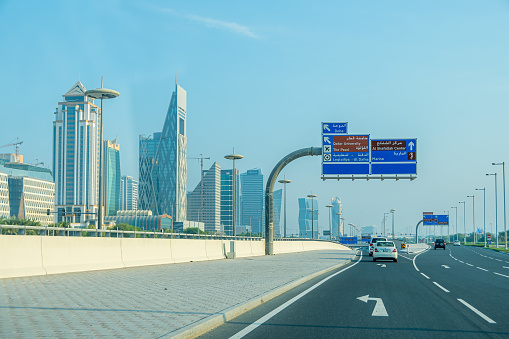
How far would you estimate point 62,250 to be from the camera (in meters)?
17.2

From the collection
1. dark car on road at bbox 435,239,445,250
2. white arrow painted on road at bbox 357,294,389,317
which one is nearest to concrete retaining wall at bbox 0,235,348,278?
white arrow painted on road at bbox 357,294,389,317

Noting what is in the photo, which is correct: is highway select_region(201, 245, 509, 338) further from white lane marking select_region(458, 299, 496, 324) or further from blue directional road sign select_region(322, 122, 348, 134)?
blue directional road sign select_region(322, 122, 348, 134)

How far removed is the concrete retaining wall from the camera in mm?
15039

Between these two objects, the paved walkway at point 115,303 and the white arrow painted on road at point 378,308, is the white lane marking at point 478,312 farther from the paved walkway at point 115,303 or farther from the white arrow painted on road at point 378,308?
the paved walkway at point 115,303

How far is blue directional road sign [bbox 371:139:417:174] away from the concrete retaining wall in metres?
13.3

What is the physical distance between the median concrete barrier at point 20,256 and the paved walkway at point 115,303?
396mm

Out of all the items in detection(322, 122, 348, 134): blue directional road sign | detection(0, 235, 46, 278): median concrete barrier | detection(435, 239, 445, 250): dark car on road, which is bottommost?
detection(435, 239, 445, 250): dark car on road

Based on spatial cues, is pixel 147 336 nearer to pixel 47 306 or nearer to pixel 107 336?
pixel 107 336

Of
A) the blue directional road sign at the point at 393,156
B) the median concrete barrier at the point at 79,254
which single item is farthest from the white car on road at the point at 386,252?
the median concrete barrier at the point at 79,254

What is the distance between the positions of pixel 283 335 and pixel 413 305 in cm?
503

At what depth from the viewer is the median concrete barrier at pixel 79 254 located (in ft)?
54.6

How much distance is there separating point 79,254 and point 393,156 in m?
24.7

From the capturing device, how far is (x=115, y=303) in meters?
10.5

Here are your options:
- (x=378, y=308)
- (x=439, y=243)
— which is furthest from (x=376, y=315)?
(x=439, y=243)
